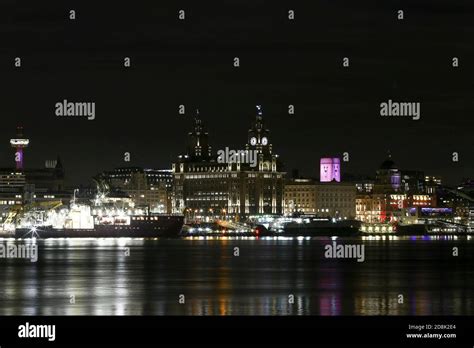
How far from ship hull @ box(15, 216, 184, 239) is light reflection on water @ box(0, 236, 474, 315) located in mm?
68253

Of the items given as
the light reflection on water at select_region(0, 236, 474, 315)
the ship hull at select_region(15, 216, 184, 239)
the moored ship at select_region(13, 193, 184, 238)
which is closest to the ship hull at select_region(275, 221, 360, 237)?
the moored ship at select_region(13, 193, 184, 238)

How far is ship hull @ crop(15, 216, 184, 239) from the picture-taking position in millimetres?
157125

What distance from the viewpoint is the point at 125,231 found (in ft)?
520

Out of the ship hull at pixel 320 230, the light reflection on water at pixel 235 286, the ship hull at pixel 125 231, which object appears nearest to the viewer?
the light reflection on water at pixel 235 286

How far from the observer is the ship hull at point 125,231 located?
6186 inches

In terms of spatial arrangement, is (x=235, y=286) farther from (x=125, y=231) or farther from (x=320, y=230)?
(x=320, y=230)

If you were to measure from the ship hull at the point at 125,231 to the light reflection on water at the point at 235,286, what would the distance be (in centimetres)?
6825

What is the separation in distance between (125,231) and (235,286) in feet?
342

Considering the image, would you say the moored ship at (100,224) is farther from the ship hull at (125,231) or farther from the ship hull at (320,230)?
the ship hull at (320,230)

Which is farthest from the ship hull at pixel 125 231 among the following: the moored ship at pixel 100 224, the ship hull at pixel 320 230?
the ship hull at pixel 320 230

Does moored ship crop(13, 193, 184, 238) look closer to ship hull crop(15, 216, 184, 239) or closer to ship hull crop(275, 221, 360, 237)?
ship hull crop(15, 216, 184, 239)

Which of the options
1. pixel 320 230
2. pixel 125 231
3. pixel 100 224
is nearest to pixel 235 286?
pixel 100 224
